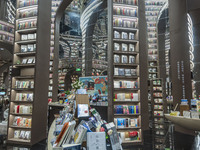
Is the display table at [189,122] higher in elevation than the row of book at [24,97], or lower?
lower

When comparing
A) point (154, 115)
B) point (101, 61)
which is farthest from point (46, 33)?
point (101, 61)

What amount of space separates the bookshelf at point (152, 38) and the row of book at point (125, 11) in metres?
7.05

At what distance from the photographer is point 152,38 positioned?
1177 cm

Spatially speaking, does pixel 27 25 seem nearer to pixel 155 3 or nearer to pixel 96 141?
pixel 96 141

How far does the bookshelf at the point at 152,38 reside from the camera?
11.1 metres

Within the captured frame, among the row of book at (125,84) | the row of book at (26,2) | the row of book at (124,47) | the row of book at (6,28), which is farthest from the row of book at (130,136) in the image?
the row of book at (6,28)

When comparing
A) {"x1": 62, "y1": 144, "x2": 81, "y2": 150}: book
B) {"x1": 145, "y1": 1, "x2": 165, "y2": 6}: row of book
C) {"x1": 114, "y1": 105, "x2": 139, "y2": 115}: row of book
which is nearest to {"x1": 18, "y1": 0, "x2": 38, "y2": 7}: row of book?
{"x1": 114, "y1": 105, "x2": 139, "y2": 115}: row of book

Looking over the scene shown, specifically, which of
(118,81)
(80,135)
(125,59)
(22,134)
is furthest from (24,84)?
(80,135)

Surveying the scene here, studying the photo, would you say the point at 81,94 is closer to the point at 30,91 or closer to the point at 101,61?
the point at 30,91

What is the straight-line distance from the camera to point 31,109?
172 inches

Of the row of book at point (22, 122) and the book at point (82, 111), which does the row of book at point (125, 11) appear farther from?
the row of book at point (22, 122)

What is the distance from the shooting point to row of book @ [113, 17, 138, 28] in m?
4.40

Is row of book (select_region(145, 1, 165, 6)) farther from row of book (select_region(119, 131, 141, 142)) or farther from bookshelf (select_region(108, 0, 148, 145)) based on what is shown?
row of book (select_region(119, 131, 141, 142))

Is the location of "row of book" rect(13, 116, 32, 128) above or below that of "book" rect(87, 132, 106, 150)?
below
